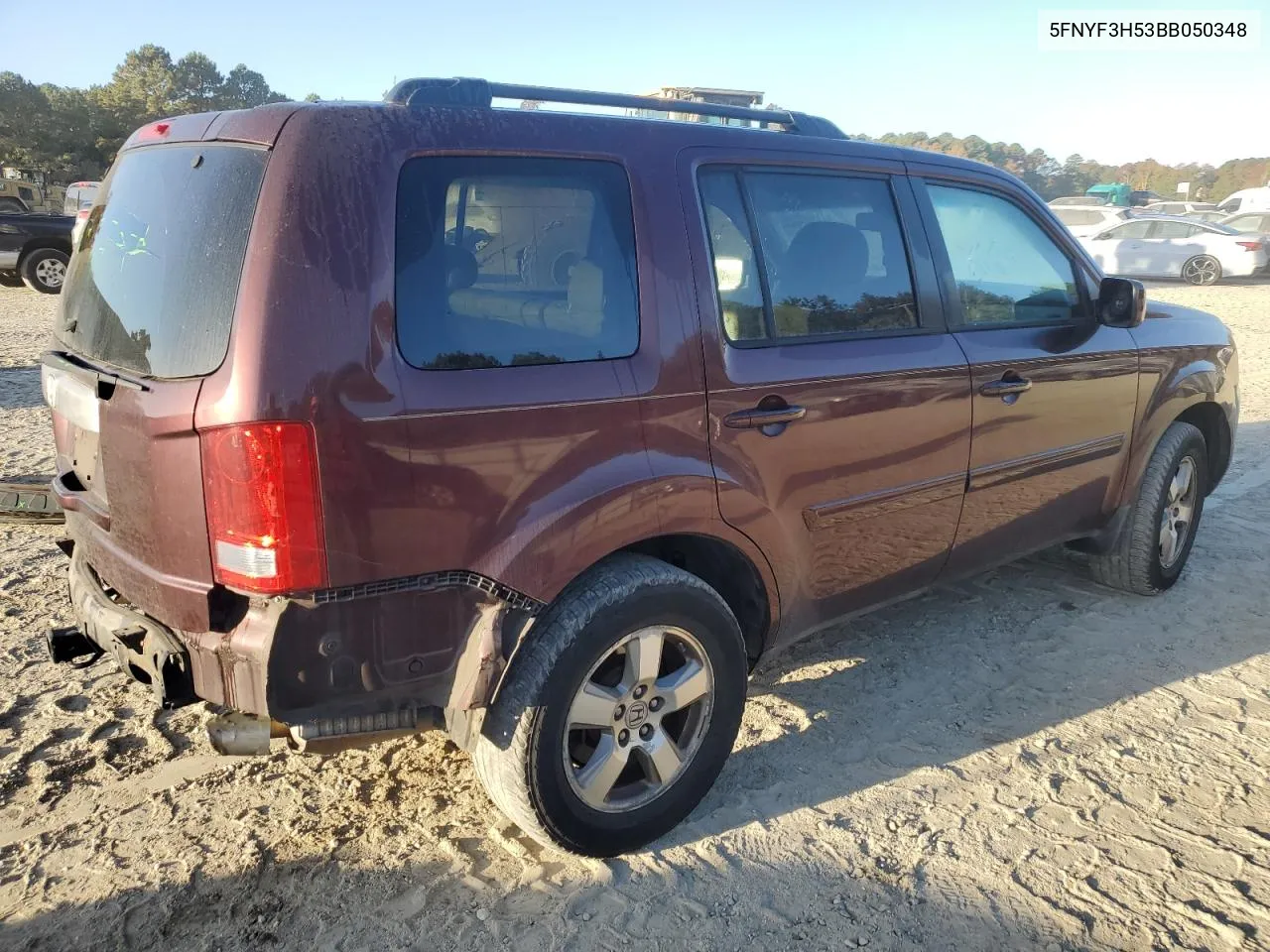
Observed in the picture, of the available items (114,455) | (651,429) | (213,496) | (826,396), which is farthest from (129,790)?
(826,396)

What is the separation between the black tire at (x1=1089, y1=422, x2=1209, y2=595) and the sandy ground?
0.45m

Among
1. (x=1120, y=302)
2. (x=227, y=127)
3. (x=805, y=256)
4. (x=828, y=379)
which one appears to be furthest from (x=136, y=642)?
(x=1120, y=302)

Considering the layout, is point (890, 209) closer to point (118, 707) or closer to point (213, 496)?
point (213, 496)

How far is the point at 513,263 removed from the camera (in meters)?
2.33

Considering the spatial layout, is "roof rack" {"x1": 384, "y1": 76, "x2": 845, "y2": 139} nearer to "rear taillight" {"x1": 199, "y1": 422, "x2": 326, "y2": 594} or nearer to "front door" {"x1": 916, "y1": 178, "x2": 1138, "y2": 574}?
"front door" {"x1": 916, "y1": 178, "x2": 1138, "y2": 574}

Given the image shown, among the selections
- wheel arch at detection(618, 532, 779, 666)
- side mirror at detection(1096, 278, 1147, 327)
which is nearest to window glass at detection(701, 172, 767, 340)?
wheel arch at detection(618, 532, 779, 666)

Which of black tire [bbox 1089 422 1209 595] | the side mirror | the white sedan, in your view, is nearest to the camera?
the side mirror

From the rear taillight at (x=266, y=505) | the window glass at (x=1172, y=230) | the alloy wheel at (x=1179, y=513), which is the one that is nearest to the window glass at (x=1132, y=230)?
the window glass at (x=1172, y=230)

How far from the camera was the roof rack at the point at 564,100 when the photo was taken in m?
2.42

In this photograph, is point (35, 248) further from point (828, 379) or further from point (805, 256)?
point (828, 379)

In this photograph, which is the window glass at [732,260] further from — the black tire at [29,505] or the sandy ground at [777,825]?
the black tire at [29,505]

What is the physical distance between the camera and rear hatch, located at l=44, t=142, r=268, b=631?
82.6 inches

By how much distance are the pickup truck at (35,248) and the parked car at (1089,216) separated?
19550 mm

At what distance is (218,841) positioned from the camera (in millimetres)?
2617
